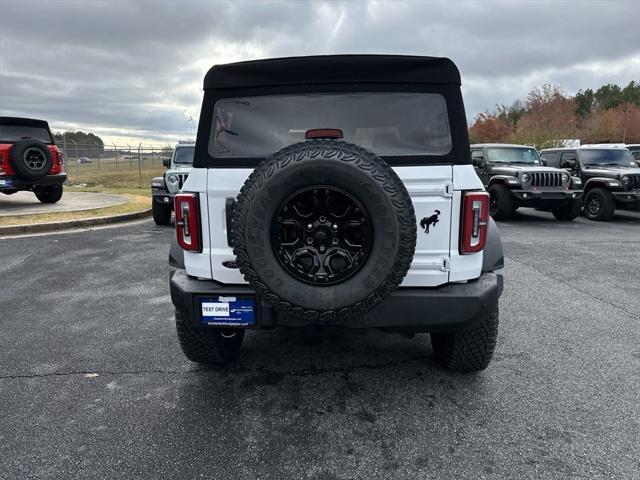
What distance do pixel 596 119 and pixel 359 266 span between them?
53.0 m

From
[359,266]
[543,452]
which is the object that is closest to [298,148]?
[359,266]

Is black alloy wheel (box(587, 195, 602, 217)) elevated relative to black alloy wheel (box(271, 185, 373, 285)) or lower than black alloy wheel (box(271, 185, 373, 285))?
lower

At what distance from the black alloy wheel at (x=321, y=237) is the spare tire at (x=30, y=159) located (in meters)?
9.89

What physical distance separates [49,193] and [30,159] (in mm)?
1519

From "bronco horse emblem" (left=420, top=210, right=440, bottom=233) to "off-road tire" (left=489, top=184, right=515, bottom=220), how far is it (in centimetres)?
864

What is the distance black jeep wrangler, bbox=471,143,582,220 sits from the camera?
1005cm

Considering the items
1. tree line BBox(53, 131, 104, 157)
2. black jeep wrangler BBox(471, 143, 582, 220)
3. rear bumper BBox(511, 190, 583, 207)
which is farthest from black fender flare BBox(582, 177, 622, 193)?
tree line BBox(53, 131, 104, 157)

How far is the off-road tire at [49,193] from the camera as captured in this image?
11.4 metres

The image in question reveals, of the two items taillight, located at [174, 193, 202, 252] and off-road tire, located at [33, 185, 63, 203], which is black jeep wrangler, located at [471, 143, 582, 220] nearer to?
taillight, located at [174, 193, 202, 252]

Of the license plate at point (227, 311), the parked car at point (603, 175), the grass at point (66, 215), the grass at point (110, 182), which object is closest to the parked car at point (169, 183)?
the grass at point (66, 215)

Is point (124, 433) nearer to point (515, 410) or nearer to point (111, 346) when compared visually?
point (111, 346)

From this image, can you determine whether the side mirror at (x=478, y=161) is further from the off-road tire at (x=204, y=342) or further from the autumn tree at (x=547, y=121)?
the autumn tree at (x=547, y=121)

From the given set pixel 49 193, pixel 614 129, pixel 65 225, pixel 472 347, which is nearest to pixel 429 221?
pixel 472 347

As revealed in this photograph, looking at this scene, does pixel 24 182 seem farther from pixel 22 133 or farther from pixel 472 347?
pixel 472 347
